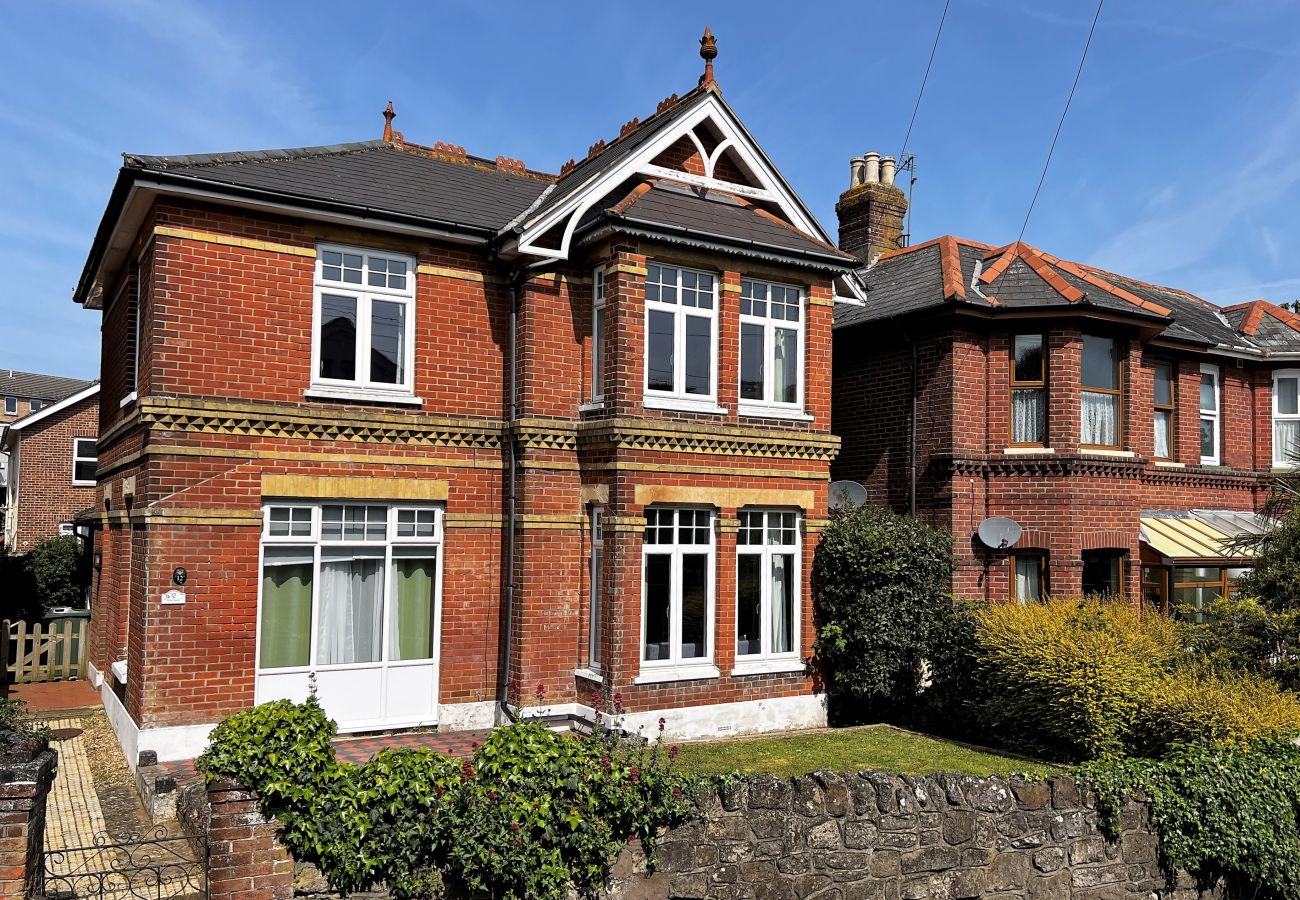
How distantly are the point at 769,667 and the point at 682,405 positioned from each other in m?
3.96

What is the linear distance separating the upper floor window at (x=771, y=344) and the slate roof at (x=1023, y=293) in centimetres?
327

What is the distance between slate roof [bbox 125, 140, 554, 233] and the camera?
39.4 feet

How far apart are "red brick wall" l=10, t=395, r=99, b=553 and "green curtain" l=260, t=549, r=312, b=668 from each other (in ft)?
83.8

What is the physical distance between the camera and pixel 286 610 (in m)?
11.9

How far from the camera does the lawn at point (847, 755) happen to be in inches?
444

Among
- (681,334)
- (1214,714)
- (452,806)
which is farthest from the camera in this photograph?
(681,334)

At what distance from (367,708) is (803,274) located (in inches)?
338

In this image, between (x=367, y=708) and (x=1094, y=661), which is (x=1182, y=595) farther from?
(x=367, y=708)

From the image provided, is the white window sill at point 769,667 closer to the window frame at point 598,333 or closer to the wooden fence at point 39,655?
the window frame at point 598,333

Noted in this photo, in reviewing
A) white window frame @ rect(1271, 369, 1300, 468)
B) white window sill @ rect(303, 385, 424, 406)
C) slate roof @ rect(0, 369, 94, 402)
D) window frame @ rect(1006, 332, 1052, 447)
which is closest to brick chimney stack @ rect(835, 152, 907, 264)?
window frame @ rect(1006, 332, 1052, 447)

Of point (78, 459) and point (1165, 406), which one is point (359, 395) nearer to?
point (1165, 406)

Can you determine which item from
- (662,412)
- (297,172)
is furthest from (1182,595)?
(297,172)

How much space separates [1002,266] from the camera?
56.4 feet

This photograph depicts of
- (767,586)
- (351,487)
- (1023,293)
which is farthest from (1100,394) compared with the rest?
(351,487)
